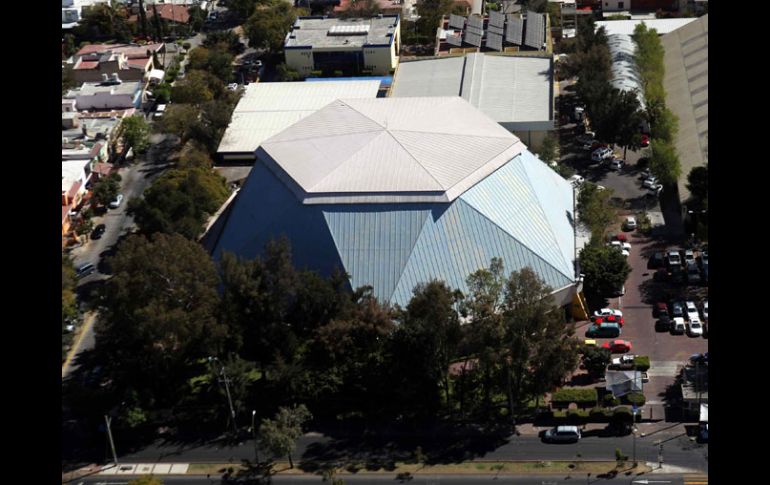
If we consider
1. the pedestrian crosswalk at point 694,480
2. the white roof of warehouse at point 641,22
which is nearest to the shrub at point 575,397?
the pedestrian crosswalk at point 694,480

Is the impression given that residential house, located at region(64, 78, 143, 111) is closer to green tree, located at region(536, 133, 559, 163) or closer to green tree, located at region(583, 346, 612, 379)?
green tree, located at region(536, 133, 559, 163)

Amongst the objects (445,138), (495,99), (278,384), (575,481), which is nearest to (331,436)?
(278,384)

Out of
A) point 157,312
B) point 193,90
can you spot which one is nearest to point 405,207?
point 157,312

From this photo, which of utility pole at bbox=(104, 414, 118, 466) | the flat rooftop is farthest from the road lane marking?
the flat rooftop

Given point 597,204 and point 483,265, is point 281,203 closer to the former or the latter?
point 483,265

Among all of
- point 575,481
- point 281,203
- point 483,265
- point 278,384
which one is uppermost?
point 281,203

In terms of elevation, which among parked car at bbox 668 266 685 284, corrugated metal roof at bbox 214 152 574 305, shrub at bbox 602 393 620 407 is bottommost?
shrub at bbox 602 393 620 407
